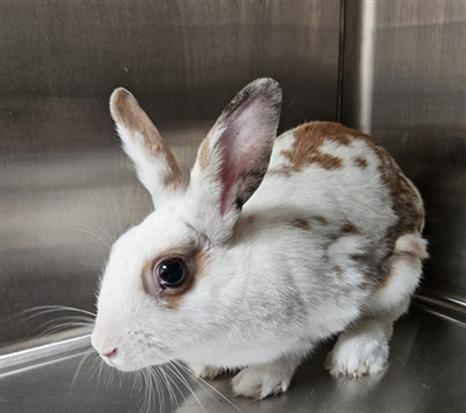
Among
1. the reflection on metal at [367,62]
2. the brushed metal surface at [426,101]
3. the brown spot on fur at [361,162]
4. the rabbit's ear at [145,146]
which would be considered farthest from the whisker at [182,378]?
the reflection on metal at [367,62]

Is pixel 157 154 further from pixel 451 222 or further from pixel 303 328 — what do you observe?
pixel 451 222

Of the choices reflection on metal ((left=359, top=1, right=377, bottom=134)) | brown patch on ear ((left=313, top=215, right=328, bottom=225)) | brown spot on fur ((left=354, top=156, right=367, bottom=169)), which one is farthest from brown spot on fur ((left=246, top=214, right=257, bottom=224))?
reflection on metal ((left=359, top=1, right=377, bottom=134))

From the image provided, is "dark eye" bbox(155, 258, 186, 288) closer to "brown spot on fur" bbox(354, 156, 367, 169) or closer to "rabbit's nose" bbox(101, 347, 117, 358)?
"rabbit's nose" bbox(101, 347, 117, 358)

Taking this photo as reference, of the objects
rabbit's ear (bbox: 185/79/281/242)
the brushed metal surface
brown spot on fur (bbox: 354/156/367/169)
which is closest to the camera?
rabbit's ear (bbox: 185/79/281/242)

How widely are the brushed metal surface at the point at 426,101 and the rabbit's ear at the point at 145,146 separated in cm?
82

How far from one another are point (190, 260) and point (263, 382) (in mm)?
354

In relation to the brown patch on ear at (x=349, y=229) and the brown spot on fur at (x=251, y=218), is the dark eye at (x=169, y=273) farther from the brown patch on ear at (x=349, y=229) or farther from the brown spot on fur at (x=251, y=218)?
the brown patch on ear at (x=349, y=229)

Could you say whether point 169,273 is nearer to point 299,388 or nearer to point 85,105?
point 299,388


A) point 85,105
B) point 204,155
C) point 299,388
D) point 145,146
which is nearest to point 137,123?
point 145,146

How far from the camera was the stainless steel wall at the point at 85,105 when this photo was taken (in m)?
1.38

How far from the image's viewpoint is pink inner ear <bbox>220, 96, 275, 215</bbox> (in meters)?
0.95

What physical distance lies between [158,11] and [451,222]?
0.96m

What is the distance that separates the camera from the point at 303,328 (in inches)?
43.1

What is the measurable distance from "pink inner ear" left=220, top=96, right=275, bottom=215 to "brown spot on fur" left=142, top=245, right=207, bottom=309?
0.10m
